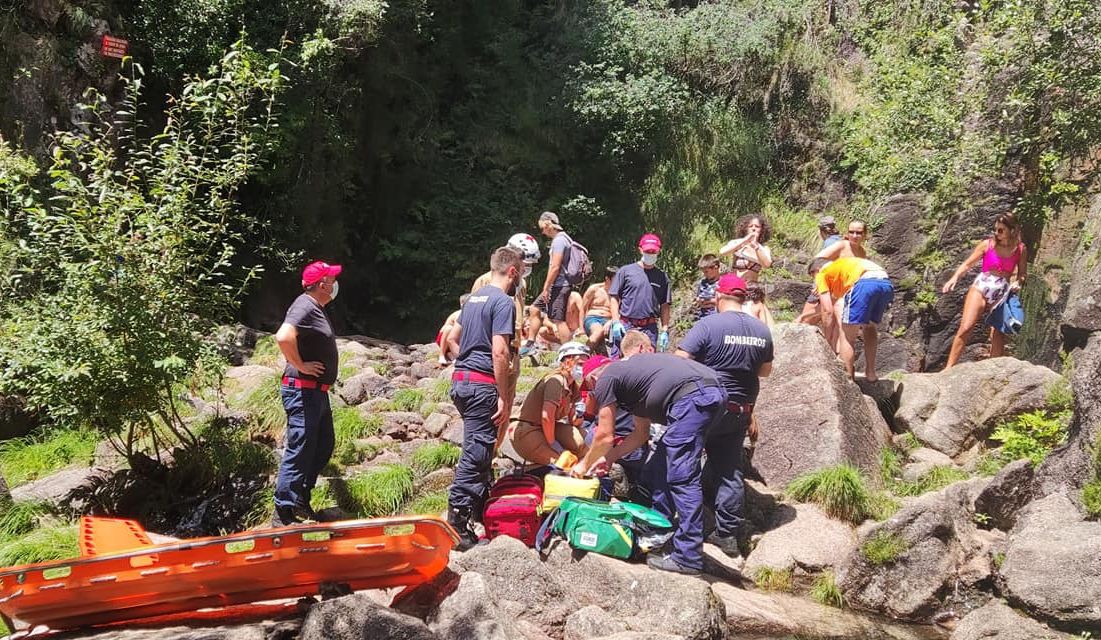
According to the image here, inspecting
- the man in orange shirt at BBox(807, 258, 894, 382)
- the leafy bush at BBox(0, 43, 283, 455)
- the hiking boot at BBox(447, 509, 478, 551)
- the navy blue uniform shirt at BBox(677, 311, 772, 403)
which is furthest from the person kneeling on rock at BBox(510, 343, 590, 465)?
the man in orange shirt at BBox(807, 258, 894, 382)

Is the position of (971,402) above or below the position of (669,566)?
above

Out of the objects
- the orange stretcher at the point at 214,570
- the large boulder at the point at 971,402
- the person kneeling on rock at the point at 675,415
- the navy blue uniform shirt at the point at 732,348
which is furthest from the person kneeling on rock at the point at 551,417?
the large boulder at the point at 971,402

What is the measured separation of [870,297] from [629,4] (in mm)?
11941

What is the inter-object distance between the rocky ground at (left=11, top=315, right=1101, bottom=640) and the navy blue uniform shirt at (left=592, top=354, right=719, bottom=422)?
1.03m

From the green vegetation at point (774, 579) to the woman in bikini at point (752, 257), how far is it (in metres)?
2.23

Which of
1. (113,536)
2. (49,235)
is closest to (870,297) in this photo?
(113,536)

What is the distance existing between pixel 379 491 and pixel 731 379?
3003 millimetres

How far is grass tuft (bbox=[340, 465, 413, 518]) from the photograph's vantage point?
712 cm

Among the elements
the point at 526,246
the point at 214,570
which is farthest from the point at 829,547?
the point at 214,570

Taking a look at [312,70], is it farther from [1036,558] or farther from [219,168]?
[1036,558]

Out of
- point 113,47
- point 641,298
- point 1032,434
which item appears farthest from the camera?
point 113,47

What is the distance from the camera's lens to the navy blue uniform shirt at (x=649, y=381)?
5.76 m

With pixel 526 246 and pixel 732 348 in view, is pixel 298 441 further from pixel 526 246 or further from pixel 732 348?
pixel 732 348

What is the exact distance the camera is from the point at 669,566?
5527mm
